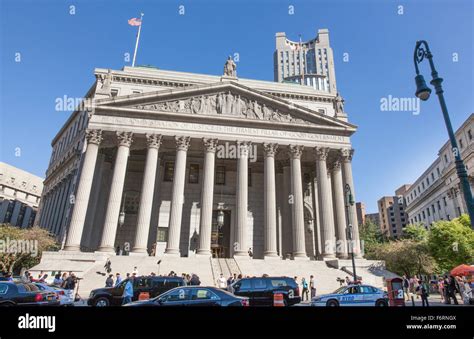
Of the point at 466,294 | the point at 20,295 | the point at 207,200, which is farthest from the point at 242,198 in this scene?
the point at 20,295

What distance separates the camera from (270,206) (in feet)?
98.5

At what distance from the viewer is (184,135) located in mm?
31156

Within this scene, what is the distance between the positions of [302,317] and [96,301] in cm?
1267

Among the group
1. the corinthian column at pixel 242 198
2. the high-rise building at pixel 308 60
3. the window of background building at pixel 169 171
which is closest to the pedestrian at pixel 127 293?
the corinthian column at pixel 242 198

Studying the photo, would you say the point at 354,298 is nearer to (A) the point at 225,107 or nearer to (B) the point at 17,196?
(A) the point at 225,107

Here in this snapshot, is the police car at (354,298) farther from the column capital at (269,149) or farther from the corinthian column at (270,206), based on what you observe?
the column capital at (269,149)

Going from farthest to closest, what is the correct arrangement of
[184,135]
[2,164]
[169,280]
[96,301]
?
[2,164], [184,135], [169,280], [96,301]

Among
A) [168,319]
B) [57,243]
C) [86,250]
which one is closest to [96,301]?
[168,319]

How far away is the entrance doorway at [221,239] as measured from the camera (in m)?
35.1

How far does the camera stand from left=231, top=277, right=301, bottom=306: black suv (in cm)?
1531

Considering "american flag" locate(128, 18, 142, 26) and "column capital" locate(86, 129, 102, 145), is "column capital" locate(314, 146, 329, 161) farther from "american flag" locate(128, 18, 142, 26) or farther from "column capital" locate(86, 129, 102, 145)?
"american flag" locate(128, 18, 142, 26)

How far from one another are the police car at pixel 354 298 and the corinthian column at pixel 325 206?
13.5m

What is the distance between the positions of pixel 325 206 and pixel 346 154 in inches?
261

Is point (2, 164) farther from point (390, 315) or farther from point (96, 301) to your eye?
point (390, 315)
